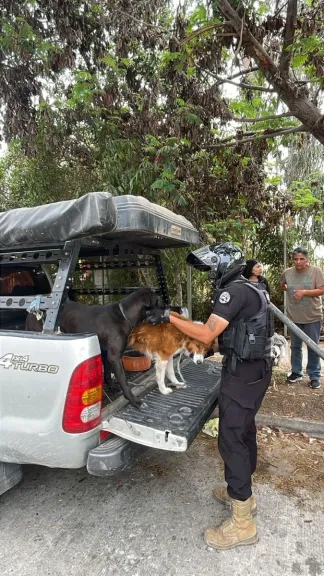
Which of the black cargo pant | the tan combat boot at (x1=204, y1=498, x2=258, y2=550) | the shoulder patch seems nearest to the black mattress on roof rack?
the shoulder patch

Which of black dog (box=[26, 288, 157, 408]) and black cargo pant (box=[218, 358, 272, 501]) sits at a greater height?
black dog (box=[26, 288, 157, 408])

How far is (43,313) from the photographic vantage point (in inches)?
108

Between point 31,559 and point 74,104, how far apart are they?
210 inches

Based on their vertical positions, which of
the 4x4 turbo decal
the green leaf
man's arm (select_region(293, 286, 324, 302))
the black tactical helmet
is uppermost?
the green leaf

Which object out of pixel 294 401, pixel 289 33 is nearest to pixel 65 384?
pixel 294 401

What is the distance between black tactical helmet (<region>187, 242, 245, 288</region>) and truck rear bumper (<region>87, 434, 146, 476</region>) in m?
1.25

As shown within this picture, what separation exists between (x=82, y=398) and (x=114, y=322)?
0.84m

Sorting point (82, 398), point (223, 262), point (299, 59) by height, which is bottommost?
point (82, 398)

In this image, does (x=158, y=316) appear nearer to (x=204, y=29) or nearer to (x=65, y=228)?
(x=65, y=228)

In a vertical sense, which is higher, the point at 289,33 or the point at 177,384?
the point at 289,33

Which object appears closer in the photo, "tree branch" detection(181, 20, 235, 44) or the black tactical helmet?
the black tactical helmet

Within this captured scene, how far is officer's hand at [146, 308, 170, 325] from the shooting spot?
291 centimetres

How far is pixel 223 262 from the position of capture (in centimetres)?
253

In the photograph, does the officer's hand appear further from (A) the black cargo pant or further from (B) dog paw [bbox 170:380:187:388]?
(B) dog paw [bbox 170:380:187:388]
